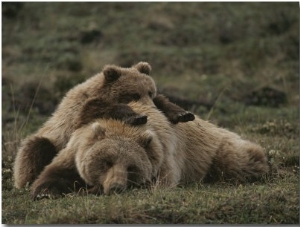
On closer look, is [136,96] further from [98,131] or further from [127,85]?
[98,131]

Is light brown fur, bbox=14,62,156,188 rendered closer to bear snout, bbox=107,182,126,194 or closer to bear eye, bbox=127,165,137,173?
bear eye, bbox=127,165,137,173

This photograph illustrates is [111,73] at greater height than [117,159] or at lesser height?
greater

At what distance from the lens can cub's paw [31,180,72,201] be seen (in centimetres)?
635

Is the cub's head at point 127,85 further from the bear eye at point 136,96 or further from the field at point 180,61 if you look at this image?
the field at point 180,61

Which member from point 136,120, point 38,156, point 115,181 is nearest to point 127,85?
point 136,120

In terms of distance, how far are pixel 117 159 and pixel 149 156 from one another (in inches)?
17.8

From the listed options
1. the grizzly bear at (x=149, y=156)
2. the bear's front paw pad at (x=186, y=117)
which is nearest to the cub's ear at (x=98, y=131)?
the grizzly bear at (x=149, y=156)

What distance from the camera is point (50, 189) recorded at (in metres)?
6.38

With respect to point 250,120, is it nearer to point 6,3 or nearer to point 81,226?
point 81,226

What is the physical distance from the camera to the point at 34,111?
11.5 m

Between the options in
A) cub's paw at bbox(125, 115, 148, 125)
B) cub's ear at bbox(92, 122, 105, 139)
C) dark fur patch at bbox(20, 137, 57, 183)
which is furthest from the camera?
dark fur patch at bbox(20, 137, 57, 183)

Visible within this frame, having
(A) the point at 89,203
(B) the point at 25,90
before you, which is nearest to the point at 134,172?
(A) the point at 89,203

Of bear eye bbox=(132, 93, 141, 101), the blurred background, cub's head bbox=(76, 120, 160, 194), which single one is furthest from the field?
bear eye bbox=(132, 93, 141, 101)

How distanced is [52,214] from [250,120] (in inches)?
240
